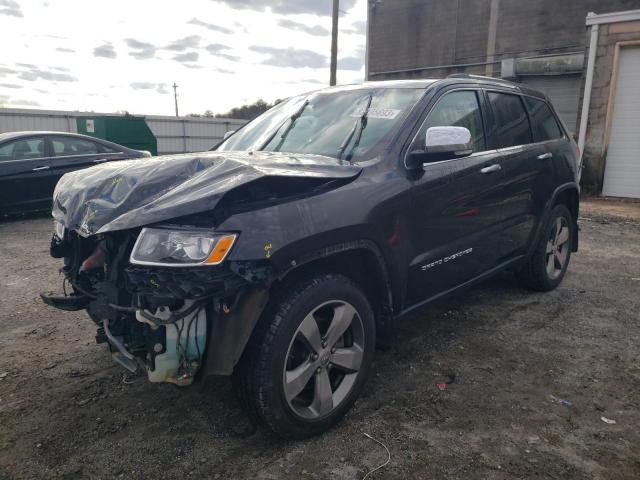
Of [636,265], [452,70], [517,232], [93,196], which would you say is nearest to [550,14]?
[452,70]

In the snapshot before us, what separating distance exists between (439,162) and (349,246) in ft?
3.36

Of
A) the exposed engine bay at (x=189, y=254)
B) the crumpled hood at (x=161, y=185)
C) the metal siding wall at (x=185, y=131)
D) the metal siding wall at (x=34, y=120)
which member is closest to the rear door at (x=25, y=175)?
the crumpled hood at (x=161, y=185)

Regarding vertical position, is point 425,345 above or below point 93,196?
below

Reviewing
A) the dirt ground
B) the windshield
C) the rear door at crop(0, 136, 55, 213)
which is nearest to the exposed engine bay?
the dirt ground

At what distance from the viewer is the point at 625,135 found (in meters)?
11.2

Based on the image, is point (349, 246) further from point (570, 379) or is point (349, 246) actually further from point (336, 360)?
point (570, 379)

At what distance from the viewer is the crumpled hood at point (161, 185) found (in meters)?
2.16

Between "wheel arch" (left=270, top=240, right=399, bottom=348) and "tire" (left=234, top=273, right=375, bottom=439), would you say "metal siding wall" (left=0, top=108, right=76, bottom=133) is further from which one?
"tire" (left=234, top=273, right=375, bottom=439)

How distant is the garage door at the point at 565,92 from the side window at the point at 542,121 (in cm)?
1349

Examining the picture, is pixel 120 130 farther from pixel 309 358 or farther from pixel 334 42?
pixel 309 358

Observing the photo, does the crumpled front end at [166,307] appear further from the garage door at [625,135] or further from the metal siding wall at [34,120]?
the metal siding wall at [34,120]

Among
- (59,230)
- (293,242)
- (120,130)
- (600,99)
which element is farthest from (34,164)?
(600,99)

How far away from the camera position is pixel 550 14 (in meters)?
19.0

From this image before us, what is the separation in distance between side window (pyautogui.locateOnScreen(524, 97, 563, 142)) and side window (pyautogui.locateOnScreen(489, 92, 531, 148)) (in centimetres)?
14
